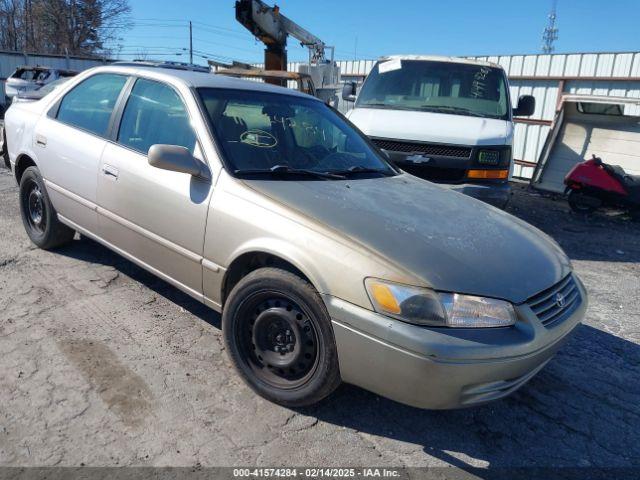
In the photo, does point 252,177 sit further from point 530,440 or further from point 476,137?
point 476,137

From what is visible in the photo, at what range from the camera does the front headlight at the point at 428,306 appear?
2137 mm

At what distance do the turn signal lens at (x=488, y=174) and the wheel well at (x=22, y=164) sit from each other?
4342 mm

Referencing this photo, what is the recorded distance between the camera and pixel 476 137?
553 cm

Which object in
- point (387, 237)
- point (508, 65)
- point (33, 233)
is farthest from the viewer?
point (508, 65)

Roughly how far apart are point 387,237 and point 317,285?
41 centimetres

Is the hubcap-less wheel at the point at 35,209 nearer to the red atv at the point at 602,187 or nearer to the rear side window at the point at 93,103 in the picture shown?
the rear side window at the point at 93,103

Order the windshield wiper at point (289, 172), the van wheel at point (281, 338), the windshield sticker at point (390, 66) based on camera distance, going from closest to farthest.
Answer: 1. the van wheel at point (281, 338)
2. the windshield wiper at point (289, 172)
3. the windshield sticker at point (390, 66)

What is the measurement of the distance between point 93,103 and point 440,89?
14.2ft

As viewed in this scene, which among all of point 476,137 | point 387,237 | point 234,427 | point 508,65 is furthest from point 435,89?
point 508,65

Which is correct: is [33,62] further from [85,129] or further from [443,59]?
[85,129]

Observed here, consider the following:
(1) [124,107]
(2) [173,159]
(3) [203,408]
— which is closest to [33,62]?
(1) [124,107]

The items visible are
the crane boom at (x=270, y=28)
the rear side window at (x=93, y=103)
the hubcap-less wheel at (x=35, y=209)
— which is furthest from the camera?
the crane boom at (x=270, y=28)

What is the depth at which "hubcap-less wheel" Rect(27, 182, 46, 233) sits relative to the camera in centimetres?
438

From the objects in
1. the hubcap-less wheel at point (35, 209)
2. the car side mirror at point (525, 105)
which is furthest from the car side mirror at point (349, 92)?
the hubcap-less wheel at point (35, 209)
